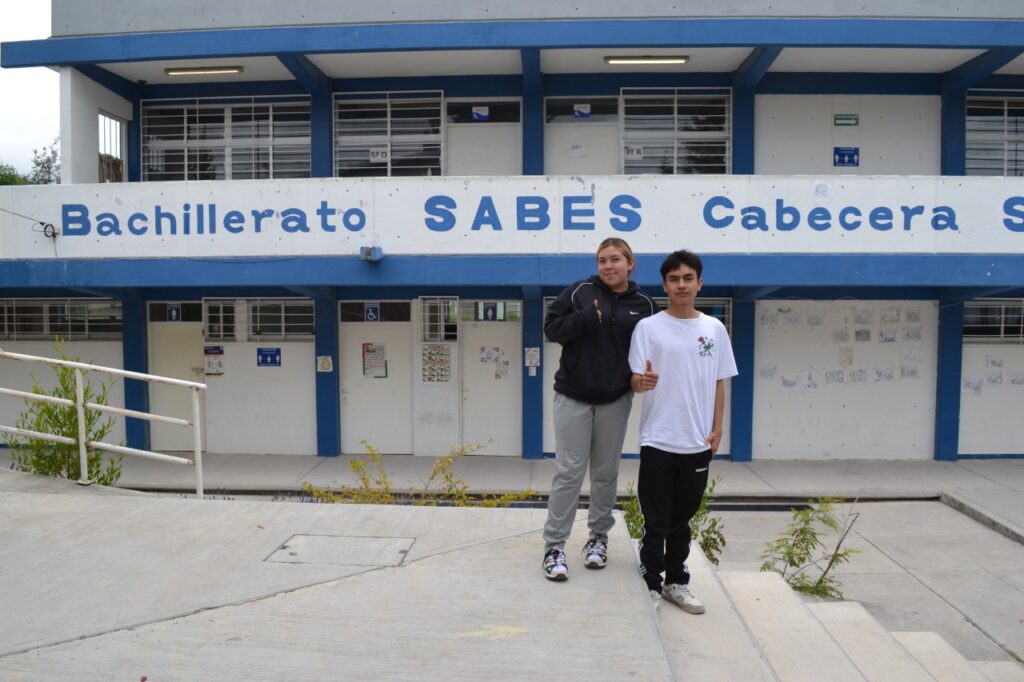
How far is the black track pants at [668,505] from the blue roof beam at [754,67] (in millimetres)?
7868

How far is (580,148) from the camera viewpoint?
1075 cm

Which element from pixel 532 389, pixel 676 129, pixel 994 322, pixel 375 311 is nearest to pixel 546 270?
pixel 532 389

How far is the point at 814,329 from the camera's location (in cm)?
1053

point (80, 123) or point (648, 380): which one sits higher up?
point (80, 123)

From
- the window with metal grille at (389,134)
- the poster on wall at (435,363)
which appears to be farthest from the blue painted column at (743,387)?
the window with metal grille at (389,134)

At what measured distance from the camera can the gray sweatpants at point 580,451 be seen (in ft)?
12.1

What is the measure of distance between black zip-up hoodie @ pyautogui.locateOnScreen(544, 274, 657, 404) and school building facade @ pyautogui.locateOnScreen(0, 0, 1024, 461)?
5859 mm

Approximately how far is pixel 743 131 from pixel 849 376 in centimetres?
388

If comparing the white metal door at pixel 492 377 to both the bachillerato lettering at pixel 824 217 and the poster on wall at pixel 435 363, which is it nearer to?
the poster on wall at pixel 435 363

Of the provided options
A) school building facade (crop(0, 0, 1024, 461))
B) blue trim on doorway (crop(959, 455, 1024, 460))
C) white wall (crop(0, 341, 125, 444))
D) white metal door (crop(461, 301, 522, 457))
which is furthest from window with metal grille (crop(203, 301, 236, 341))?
blue trim on doorway (crop(959, 455, 1024, 460))

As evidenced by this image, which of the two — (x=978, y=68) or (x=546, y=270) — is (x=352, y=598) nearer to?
(x=546, y=270)

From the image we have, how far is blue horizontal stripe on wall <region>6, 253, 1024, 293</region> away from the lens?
8914 mm

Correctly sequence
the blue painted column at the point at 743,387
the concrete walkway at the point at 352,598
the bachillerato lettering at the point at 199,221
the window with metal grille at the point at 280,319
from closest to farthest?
the concrete walkway at the point at 352,598 → the bachillerato lettering at the point at 199,221 → the blue painted column at the point at 743,387 → the window with metal grille at the point at 280,319

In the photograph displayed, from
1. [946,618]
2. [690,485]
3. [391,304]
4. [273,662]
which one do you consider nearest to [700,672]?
[690,485]
